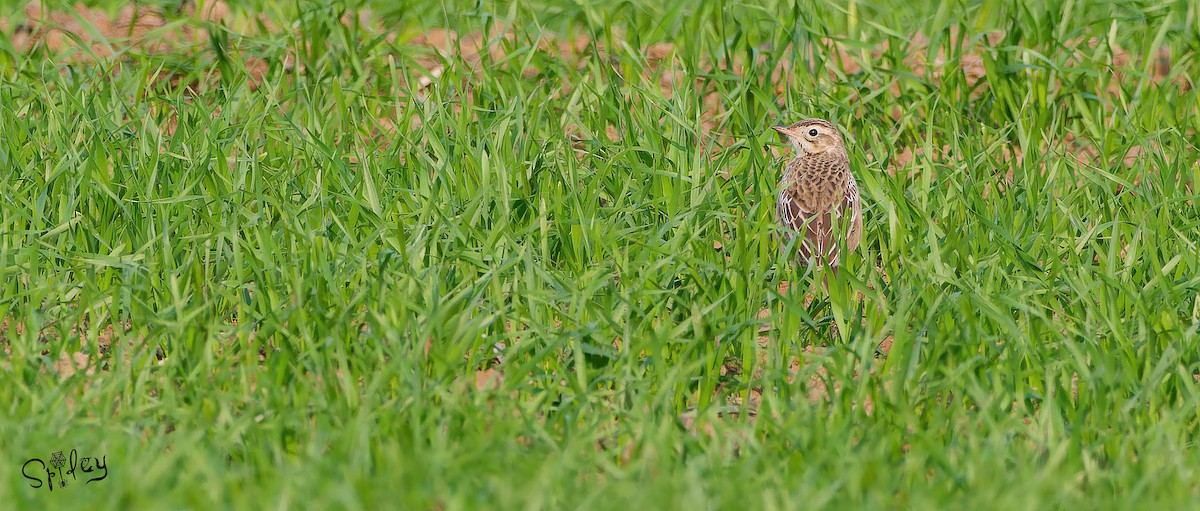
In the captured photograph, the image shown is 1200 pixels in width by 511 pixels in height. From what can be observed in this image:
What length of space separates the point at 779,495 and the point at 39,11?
22.1ft

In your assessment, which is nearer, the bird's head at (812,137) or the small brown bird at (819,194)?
the small brown bird at (819,194)

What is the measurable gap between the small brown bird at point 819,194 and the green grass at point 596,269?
0.11m

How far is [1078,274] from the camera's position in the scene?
241 inches

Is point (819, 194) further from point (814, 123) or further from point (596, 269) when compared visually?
point (596, 269)

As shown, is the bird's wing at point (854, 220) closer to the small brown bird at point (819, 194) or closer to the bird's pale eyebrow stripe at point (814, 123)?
the small brown bird at point (819, 194)

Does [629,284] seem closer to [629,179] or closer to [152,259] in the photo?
[629,179]

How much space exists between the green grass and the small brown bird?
0.35ft

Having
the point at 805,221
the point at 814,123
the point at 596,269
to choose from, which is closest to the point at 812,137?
the point at 814,123

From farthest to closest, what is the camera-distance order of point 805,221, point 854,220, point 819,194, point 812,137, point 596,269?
point 812,137 → point 819,194 → point 854,220 → point 805,221 → point 596,269

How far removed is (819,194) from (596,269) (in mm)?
1495

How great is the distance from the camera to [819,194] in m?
7.03

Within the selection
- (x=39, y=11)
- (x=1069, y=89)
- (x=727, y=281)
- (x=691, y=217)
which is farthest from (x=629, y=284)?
(x=39, y=11)

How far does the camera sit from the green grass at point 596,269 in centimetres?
452

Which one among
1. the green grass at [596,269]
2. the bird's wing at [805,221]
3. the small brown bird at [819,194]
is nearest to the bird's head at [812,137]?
the small brown bird at [819,194]
